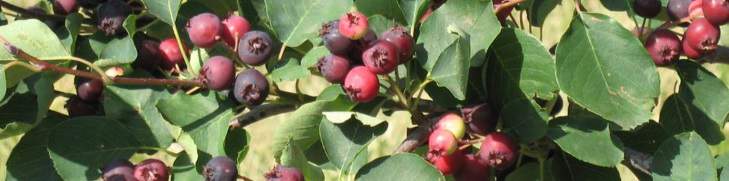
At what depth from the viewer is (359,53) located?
1227mm

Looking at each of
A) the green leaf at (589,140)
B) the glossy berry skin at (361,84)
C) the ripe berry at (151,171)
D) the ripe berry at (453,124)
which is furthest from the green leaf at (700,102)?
the ripe berry at (151,171)

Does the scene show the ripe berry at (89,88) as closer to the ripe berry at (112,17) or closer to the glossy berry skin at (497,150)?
the ripe berry at (112,17)

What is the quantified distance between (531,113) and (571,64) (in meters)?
0.07

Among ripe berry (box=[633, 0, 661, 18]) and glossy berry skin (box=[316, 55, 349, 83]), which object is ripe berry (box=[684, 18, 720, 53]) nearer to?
ripe berry (box=[633, 0, 661, 18])

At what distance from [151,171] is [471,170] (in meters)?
0.39

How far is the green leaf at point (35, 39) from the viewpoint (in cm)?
134

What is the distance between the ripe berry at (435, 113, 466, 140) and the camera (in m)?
1.22

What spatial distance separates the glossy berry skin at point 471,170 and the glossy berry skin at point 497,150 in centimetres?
9

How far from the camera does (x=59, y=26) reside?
4.87 ft

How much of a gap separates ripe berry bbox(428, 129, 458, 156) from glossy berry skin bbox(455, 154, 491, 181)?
119mm

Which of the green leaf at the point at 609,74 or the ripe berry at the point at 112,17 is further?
the ripe berry at the point at 112,17

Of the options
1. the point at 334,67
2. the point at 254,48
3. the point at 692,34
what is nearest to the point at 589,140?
the point at 692,34

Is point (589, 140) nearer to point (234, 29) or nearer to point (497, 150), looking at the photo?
point (497, 150)

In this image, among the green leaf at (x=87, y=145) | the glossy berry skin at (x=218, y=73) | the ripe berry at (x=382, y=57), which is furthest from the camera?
the green leaf at (x=87, y=145)
